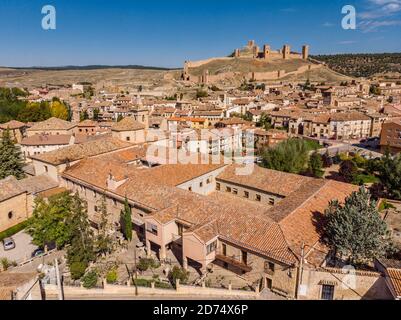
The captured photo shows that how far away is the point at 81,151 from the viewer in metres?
30.9

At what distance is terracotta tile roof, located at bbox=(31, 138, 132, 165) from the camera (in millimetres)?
29342

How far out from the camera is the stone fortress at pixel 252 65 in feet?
449

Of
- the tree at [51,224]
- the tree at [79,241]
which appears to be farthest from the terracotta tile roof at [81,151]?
the tree at [79,241]

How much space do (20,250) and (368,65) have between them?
15951 centimetres

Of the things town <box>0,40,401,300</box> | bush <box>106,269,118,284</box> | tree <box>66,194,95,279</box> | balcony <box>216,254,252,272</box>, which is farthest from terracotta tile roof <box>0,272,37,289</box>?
balcony <box>216,254,252,272</box>

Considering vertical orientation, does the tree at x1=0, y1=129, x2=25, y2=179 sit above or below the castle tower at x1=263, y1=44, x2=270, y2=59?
below

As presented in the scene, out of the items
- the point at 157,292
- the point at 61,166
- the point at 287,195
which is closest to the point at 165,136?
the point at 61,166

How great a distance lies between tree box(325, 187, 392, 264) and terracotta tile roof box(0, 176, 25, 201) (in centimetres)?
2320

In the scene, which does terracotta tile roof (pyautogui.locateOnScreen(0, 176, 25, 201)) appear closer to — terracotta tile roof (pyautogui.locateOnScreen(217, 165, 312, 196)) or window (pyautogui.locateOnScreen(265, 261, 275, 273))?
terracotta tile roof (pyautogui.locateOnScreen(217, 165, 312, 196))

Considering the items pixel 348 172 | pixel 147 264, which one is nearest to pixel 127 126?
pixel 147 264

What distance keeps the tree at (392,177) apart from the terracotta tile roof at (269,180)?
9978 millimetres

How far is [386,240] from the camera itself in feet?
55.7

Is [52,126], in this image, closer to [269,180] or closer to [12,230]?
[12,230]
